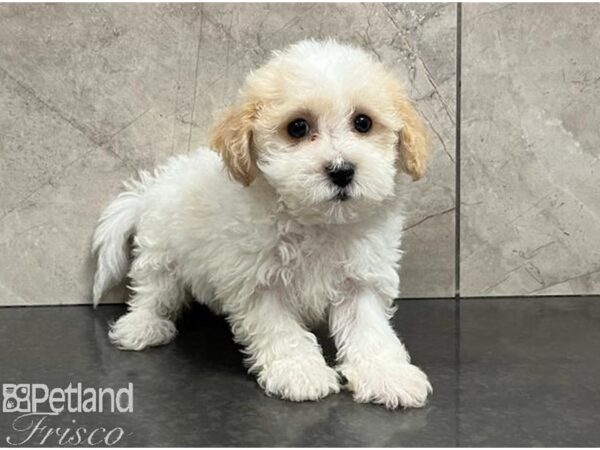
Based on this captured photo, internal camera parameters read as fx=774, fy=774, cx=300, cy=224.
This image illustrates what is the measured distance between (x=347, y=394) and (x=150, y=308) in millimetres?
721

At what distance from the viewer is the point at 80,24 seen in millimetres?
2377

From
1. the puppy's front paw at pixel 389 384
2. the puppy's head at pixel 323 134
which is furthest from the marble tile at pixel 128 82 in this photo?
the puppy's front paw at pixel 389 384

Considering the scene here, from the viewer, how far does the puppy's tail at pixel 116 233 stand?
7.89 feet

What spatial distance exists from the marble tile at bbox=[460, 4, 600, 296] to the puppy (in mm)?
613

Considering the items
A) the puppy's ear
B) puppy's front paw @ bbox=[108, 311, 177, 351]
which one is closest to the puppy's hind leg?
puppy's front paw @ bbox=[108, 311, 177, 351]

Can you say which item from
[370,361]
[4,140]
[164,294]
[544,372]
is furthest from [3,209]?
[544,372]

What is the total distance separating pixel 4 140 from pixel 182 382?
104cm

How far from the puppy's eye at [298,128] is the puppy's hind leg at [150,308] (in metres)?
0.69

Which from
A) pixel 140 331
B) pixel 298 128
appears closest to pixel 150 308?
pixel 140 331

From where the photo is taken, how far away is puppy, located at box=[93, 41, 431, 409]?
1.77 metres

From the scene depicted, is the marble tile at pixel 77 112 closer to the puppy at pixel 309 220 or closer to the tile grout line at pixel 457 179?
the puppy at pixel 309 220

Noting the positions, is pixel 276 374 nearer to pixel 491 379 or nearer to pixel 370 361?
pixel 370 361

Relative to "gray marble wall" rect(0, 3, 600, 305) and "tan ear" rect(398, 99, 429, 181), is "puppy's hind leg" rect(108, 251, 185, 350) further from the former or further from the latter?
"tan ear" rect(398, 99, 429, 181)

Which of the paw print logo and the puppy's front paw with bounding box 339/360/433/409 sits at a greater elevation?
the puppy's front paw with bounding box 339/360/433/409
